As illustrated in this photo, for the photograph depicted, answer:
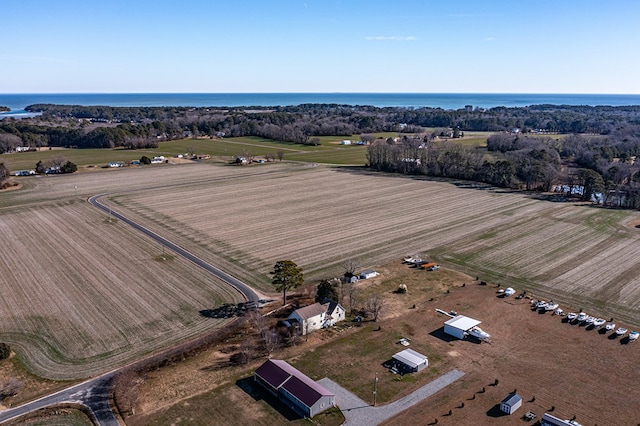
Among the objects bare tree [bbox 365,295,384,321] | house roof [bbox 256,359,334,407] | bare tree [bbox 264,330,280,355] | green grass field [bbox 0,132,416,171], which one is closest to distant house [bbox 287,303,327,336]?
bare tree [bbox 264,330,280,355]

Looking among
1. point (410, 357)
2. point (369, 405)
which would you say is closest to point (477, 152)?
point (410, 357)

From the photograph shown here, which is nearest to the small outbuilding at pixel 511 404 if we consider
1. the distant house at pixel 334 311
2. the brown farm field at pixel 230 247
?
the distant house at pixel 334 311

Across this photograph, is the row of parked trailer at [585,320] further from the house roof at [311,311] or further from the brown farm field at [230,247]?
the house roof at [311,311]

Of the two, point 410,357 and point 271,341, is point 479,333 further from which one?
point 271,341

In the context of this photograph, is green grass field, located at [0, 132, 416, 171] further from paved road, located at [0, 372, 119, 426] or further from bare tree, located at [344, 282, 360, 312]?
paved road, located at [0, 372, 119, 426]

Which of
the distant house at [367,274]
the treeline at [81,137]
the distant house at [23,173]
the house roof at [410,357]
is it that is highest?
the treeline at [81,137]
